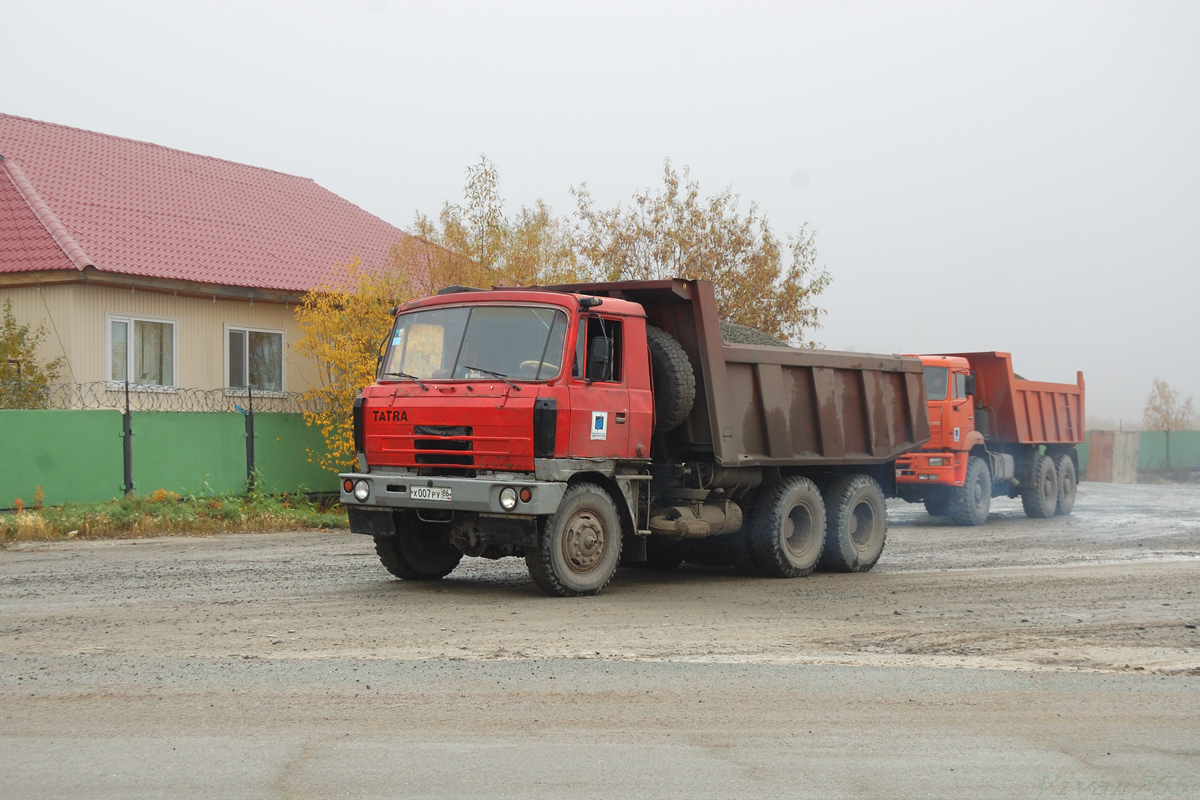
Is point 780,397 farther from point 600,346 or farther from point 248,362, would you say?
point 248,362

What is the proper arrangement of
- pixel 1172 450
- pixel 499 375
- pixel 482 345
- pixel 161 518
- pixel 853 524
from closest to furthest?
pixel 499 375 → pixel 482 345 → pixel 853 524 → pixel 161 518 → pixel 1172 450

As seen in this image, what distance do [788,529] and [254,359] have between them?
12566 millimetres

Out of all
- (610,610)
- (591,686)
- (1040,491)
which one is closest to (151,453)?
(610,610)

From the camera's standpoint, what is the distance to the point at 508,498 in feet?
32.5

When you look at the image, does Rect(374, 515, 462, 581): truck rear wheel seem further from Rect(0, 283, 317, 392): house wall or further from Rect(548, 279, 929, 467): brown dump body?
Rect(0, 283, 317, 392): house wall

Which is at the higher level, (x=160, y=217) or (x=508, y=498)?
(x=160, y=217)

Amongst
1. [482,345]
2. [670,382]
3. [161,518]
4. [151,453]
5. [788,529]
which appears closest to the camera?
[482,345]

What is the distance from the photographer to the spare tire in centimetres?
1117

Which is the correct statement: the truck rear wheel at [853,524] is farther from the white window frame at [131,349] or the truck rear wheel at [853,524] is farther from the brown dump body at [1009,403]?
the white window frame at [131,349]

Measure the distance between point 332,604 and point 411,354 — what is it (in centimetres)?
240

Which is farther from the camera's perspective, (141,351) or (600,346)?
(141,351)

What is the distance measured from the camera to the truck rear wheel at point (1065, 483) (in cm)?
2428

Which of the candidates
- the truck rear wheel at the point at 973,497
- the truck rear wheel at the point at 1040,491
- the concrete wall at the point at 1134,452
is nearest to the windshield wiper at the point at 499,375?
the truck rear wheel at the point at 973,497

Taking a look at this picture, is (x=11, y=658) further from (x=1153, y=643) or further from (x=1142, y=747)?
(x=1153, y=643)
